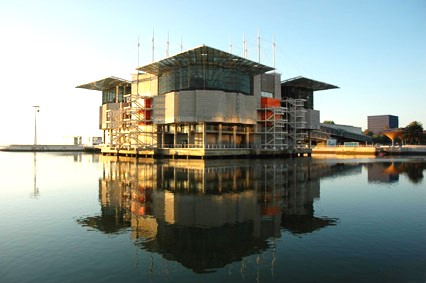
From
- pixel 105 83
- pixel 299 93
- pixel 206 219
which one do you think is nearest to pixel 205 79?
pixel 299 93

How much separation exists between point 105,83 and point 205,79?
177ft

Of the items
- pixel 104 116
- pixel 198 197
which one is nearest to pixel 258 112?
pixel 104 116

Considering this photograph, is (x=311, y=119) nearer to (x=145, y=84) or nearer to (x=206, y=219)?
(x=145, y=84)

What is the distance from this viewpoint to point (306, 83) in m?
120

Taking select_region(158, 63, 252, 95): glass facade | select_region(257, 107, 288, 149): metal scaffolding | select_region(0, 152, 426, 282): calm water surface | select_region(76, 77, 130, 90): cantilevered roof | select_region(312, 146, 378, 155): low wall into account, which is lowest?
select_region(0, 152, 426, 282): calm water surface

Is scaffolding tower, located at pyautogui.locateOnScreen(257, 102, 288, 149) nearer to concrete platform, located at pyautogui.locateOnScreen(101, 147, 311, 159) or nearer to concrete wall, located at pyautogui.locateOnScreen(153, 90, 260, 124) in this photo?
concrete platform, located at pyautogui.locateOnScreen(101, 147, 311, 159)

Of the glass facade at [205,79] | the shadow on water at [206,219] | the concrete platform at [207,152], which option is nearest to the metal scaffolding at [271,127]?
the concrete platform at [207,152]

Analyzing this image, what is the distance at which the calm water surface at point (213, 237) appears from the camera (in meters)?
11.4

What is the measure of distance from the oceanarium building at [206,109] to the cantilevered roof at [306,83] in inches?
269

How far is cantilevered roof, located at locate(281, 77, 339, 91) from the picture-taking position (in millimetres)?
115144

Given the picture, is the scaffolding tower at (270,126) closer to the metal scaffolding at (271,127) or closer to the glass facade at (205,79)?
the metal scaffolding at (271,127)

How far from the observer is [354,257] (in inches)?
503

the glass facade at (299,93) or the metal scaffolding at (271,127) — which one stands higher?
the glass facade at (299,93)

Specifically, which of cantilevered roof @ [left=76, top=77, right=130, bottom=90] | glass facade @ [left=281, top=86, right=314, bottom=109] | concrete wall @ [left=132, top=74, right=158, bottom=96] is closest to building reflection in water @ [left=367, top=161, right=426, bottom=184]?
glass facade @ [left=281, top=86, right=314, bottom=109]
